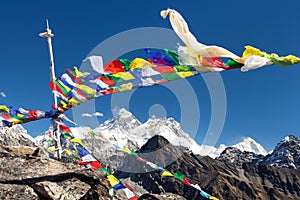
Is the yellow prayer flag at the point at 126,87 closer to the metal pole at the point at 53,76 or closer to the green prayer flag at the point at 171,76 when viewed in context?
the green prayer flag at the point at 171,76

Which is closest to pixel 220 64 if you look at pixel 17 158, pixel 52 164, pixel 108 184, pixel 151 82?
pixel 151 82

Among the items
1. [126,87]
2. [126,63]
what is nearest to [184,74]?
[126,63]

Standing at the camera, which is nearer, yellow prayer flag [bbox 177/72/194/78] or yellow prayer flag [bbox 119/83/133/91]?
yellow prayer flag [bbox 177/72/194/78]

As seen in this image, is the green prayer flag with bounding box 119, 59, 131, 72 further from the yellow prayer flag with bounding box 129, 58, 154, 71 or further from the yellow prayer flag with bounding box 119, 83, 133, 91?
the yellow prayer flag with bounding box 119, 83, 133, 91

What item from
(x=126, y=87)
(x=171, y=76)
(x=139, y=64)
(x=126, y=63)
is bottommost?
(x=171, y=76)

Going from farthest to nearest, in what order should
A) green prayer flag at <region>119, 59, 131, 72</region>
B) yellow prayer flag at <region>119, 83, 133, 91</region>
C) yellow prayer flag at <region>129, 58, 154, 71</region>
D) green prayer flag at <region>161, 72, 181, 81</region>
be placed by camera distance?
yellow prayer flag at <region>119, 83, 133, 91</region>
green prayer flag at <region>119, 59, 131, 72</region>
yellow prayer flag at <region>129, 58, 154, 71</region>
green prayer flag at <region>161, 72, 181, 81</region>

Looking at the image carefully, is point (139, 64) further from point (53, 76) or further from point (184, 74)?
point (53, 76)

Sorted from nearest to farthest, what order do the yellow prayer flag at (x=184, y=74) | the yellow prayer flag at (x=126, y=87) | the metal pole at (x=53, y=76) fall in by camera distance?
the yellow prayer flag at (x=184, y=74) < the yellow prayer flag at (x=126, y=87) < the metal pole at (x=53, y=76)

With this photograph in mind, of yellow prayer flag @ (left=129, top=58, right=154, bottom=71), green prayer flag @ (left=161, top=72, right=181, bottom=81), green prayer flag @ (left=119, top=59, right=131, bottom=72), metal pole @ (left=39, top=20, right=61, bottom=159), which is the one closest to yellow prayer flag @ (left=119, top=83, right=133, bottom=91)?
green prayer flag @ (left=119, top=59, right=131, bottom=72)

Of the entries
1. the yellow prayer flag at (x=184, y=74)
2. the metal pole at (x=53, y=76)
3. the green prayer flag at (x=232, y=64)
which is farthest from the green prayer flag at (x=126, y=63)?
the metal pole at (x=53, y=76)

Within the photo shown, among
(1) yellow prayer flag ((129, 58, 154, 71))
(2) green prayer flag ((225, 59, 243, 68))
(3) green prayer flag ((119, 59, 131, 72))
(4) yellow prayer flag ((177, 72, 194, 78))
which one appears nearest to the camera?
(2) green prayer flag ((225, 59, 243, 68))

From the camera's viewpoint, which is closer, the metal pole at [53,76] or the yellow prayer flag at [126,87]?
the yellow prayer flag at [126,87]

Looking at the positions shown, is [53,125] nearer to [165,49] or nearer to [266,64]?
[165,49]

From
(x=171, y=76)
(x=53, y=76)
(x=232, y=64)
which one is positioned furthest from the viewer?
(x=53, y=76)
